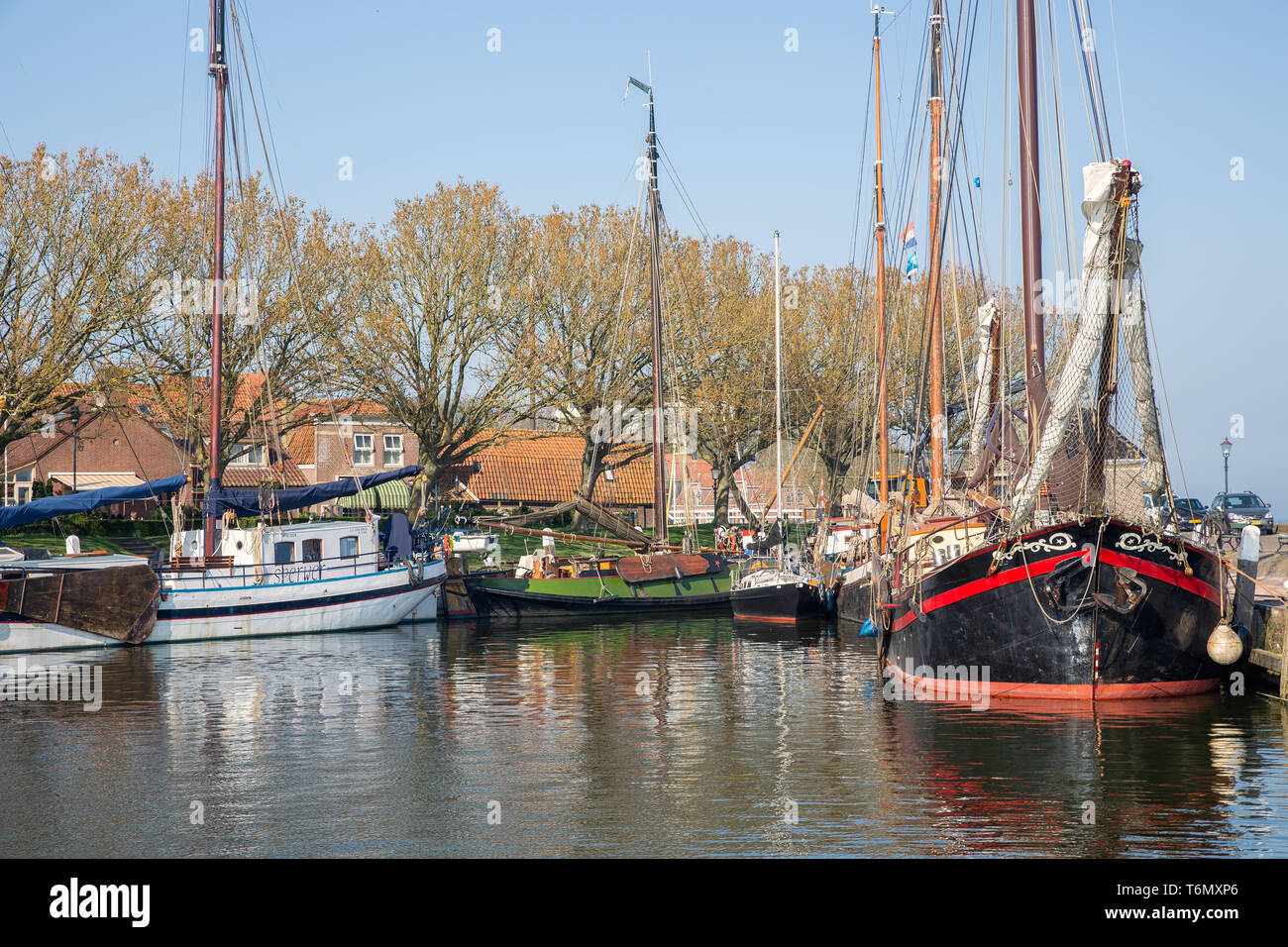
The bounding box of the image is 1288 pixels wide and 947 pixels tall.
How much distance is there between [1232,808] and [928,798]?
3.34m

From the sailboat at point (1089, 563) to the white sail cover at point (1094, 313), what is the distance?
0.02 meters

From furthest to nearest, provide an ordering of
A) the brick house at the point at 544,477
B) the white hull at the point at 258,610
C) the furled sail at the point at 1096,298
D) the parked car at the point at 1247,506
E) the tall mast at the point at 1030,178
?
the brick house at the point at 544,477 → the parked car at the point at 1247,506 → the white hull at the point at 258,610 → the tall mast at the point at 1030,178 → the furled sail at the point at 1096,298

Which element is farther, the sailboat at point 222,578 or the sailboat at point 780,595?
the sailboat at point 780,595

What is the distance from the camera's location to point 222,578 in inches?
1355

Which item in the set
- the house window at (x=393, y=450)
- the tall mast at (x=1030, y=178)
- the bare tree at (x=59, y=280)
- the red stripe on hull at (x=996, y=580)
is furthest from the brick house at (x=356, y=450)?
the red stripe on hull at (x=996, y=580)

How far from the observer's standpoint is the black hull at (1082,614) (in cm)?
1928

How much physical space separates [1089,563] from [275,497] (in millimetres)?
25283

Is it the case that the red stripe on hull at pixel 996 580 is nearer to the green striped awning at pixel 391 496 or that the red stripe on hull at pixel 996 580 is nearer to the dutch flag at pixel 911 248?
the dutch flag at pixel 911 248

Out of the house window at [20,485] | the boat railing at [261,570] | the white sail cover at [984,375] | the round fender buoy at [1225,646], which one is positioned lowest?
the round fender buoy at [1225,646]

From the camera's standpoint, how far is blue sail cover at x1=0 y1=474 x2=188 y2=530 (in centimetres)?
3344

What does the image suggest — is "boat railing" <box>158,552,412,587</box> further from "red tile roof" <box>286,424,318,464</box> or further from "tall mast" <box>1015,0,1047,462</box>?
"red tile roof" <box>286,424,318,464</box>

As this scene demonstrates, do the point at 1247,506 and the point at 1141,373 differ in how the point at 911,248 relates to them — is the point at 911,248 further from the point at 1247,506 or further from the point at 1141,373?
the point at 1247,506
